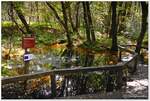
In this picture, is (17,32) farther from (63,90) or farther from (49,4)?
(63,90)

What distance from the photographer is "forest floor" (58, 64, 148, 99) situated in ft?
12.2

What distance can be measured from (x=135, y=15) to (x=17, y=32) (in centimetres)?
176

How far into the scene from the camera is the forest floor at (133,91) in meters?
3.72

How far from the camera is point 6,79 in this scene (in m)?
3.42

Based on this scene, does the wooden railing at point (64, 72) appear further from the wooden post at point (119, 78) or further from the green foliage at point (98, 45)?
the green foliage at point (98, 45)

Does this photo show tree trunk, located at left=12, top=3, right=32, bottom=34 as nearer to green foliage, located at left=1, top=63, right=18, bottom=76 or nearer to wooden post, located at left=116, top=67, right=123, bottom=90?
green foliage, located at left=1, top=63, right=18, bottom=76

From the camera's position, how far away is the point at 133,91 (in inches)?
155

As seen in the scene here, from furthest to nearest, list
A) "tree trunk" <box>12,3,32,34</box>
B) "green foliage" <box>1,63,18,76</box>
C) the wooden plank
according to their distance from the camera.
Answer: "tree trunk" <box>12,3,32,34</box> → "green foliage" <box>1,63,18,76</box> → the wooden plank

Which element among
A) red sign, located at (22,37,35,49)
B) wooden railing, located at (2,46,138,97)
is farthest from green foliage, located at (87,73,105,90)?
red sign, located at (22,37,35,49)

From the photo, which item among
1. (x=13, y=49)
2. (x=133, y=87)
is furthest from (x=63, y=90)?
(x=13, y=49)

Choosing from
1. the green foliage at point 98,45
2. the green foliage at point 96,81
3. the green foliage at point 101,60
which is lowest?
the green foliage at point 96,81

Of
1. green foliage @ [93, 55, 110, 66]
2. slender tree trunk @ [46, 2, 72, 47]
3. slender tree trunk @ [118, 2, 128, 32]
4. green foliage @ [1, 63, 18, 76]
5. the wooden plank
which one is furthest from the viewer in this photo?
slender tree trunk @ [118, 2, 128, 32]

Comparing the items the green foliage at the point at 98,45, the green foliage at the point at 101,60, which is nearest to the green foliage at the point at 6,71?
the green foliage at the point at 101,60

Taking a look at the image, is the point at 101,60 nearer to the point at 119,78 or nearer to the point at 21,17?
the point at 119,78
